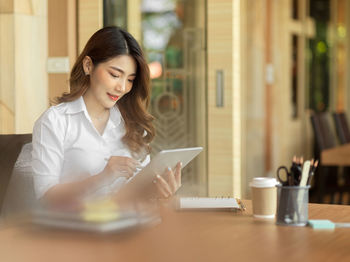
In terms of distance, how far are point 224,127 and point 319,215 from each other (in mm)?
1858

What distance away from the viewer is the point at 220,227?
4.97 ft

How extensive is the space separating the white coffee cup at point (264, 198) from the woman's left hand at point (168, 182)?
0.28 meters

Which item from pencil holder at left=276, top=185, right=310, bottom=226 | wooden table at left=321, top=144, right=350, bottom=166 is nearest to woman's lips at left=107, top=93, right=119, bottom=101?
pencil holder at left=276, top=185, right=310, bottom=226

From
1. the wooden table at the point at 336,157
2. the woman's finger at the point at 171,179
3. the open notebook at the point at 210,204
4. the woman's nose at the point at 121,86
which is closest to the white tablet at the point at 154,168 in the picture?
the woman's finger at the point at 171,179

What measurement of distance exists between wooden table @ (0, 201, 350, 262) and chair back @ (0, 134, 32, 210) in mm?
547

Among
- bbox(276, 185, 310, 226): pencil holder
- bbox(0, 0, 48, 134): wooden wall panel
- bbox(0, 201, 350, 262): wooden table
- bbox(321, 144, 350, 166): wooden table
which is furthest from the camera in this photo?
bbox(321, 144, 350, 166): wooden table

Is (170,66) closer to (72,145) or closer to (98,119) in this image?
(98,119)

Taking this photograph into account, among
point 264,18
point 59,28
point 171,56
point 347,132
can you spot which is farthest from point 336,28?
point 59,28

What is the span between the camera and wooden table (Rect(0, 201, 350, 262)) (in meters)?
1.22

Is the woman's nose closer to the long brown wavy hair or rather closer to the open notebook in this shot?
the long brown wavy hair

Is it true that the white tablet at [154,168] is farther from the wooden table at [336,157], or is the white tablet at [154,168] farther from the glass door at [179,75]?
the wooden table at [336,157]

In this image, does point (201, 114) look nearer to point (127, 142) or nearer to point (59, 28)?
point (59, 28)

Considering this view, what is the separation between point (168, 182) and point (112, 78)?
0.47m

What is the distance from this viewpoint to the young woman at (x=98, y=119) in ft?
6.43
